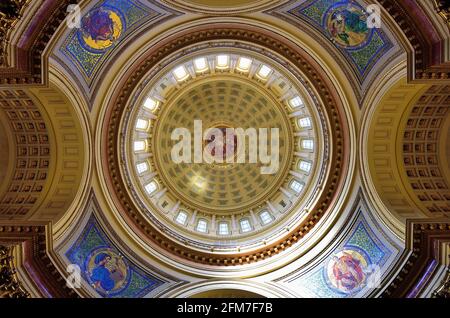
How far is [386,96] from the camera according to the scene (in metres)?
19.5

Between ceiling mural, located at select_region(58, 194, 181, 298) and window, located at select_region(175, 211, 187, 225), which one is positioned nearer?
ceiling mural, located at select_region(58, 194, 181, 298)

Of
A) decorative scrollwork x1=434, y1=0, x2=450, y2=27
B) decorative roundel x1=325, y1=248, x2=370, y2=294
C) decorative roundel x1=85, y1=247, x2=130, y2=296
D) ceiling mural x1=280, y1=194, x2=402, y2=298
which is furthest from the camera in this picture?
decorative roundel x1=85, y1=247, x2=130, y2=296

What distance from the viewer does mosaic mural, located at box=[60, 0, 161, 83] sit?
19.4m

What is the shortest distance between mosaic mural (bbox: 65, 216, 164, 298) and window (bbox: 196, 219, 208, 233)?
7.60 meters

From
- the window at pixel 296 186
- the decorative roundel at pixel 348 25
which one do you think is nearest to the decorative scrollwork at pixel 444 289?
the decorative roundel at pixel 348 25

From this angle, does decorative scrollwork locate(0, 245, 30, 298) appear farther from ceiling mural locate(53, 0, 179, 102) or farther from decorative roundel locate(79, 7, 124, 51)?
decorative roundel locate(79, 7, 124, 51)

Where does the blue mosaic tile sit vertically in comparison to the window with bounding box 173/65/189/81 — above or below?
below

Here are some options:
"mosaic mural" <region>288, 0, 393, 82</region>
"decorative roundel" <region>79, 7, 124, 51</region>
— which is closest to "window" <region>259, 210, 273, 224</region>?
"mosaic mural" <region>288, 0, 393, 82</region>

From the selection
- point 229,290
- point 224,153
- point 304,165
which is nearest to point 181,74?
point 224,153

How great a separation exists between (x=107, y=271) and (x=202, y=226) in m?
9.66
